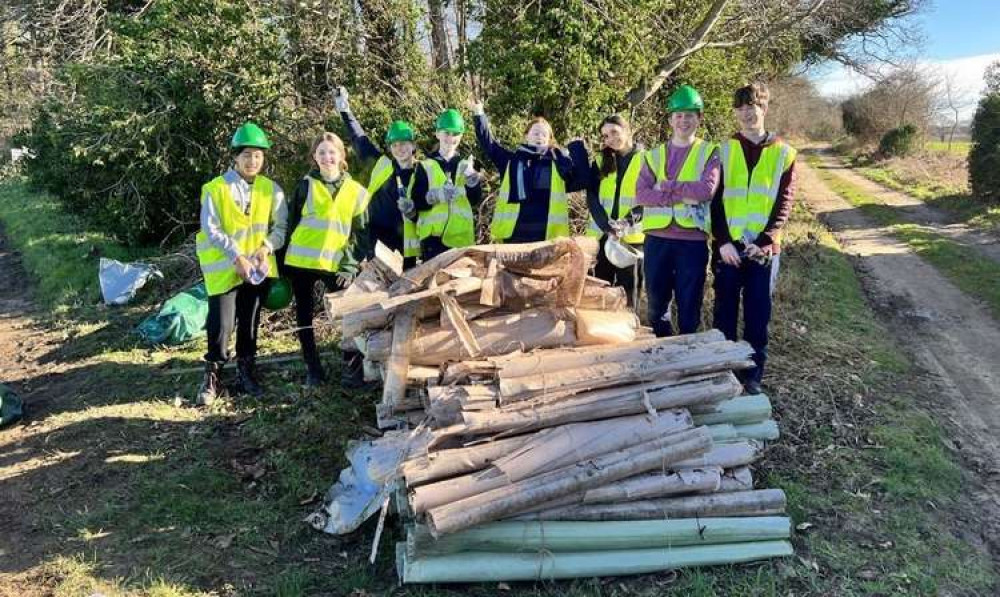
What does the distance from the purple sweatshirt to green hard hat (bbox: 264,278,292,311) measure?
302cm

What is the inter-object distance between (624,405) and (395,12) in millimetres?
6892

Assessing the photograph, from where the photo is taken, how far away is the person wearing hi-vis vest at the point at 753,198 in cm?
497

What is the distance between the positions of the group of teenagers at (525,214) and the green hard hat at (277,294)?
2.5 inches

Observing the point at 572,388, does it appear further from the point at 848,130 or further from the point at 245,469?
the point at 848,130

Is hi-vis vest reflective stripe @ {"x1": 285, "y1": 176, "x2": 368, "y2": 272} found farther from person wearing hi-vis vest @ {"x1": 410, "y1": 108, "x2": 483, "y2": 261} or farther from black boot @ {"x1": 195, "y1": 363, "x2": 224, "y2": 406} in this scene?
black boot @ {"x1": 195, "y1": 363, "x2": 224, "y2": 406}

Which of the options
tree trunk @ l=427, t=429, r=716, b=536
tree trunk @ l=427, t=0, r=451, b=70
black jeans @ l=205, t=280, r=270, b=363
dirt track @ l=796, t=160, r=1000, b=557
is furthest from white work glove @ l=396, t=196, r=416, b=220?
dirt track @ l=796, t=160, r=1000, b=557

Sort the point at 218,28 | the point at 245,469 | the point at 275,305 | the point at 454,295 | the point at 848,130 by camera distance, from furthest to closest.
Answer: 1. the point at 848,130
2. the point at 218,28
3. the point at 275,305
4. the point at 245,469
5. the point at 454,295

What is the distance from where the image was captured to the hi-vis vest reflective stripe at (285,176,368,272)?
5582mm

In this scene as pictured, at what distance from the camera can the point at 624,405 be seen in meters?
3.99

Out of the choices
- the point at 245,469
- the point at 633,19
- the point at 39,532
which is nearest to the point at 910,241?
the point at 633,19

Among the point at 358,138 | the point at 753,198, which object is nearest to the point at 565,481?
the point at 753,198

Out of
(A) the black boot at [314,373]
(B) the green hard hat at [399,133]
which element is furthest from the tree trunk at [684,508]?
(B) the green hard hat at [399,133]

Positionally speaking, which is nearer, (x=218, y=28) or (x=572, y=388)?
(x=572, y=388)

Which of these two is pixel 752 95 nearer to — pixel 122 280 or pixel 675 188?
pixel 675 188
